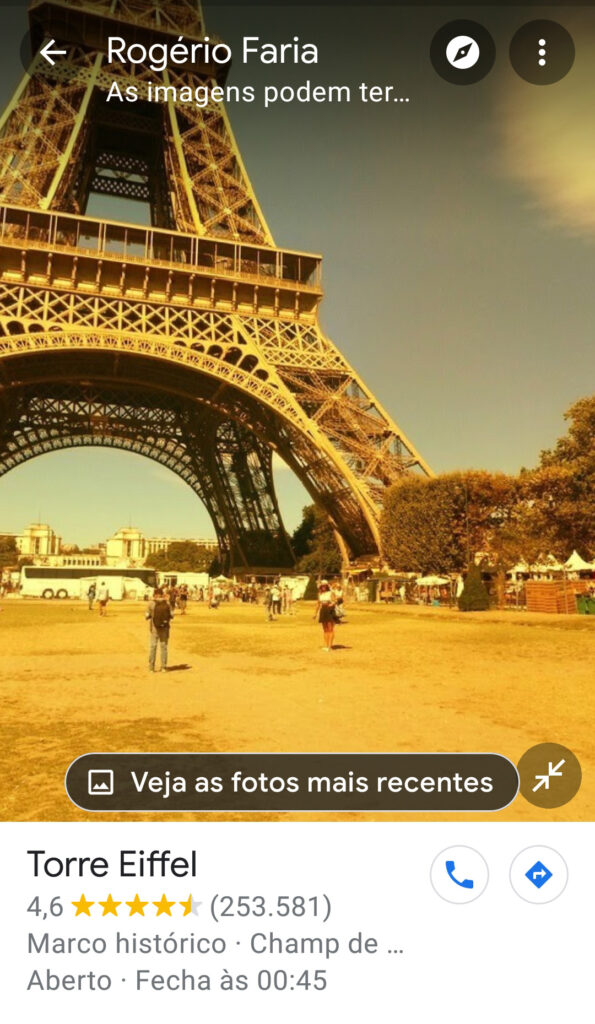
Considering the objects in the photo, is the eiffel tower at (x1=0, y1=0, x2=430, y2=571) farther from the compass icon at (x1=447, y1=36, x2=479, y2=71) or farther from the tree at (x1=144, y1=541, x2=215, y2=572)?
the tree at (x1=144, y1=541, x2=215, y2=572)

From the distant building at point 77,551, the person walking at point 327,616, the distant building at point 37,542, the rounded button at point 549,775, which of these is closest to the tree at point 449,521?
the person walking at point 327,616

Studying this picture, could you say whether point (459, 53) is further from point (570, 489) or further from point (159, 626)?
point (570, 489)

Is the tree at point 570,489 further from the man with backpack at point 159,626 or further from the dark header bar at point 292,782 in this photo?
the dark header bar at point 292,782

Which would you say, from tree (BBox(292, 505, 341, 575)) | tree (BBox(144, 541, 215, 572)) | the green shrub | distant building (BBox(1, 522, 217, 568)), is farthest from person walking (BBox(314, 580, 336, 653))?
tree (BBox(144, 541, 215, 572))
